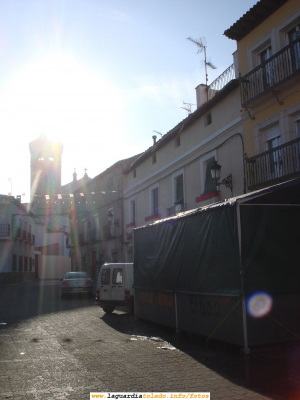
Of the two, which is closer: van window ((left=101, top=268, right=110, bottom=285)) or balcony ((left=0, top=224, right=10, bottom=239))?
van window ((left=101, top=268, right=110, bottom=285))

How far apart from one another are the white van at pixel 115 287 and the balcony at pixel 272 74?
23.2 feet

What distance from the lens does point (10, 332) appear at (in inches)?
388

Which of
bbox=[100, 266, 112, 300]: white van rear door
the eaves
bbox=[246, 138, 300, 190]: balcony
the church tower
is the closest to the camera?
bbox=[246, 138, 300, 190]: balcony

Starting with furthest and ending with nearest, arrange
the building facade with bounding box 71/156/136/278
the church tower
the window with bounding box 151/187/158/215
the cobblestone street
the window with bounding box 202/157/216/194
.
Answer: the church tower
the building facade with bounding box 71/156/136/278
the window with bounding box 151/187/158/215
the window with bounding box 202/157/216/194
the cobblestone street

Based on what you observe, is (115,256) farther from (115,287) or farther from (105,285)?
(115,287)

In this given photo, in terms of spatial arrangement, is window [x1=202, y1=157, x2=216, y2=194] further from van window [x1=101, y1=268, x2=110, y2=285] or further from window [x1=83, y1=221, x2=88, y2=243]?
window [x1=83, y1=221, x2=88, y2=243]

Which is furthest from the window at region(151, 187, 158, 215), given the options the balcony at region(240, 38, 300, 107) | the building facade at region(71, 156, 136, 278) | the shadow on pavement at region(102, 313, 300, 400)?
the shadow on pavement at region(102, 313, 300, 400)

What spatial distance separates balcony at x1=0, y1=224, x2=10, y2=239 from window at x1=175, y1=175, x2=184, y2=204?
71.4 feet

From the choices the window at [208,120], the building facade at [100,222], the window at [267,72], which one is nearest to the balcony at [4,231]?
the building facade at [100,222]

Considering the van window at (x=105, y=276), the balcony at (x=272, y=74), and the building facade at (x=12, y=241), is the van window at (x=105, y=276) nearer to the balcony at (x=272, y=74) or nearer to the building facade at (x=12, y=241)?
the balcony at (x=272, y=74)

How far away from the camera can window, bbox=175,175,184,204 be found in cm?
2005

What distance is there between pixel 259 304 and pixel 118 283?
7.20m

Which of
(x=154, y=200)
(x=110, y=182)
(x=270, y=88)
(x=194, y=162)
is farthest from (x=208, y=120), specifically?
(x=110, y=182)

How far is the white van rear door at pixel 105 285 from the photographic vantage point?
1362 centimetres
